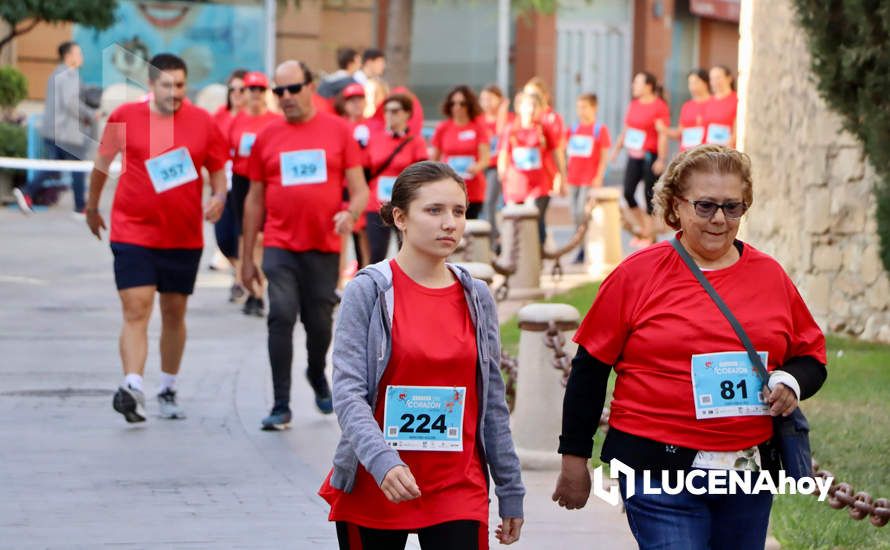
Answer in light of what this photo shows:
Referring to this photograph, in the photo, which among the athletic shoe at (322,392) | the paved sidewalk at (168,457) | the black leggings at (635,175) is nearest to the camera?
the paved sidewalk at (168,457)

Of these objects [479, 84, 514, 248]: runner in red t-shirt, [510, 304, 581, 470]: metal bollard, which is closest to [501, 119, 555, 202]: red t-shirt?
[479, 84, 514, 248]: runner in red t-shirt

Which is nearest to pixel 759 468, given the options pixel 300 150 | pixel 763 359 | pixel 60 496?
pixel 763 359

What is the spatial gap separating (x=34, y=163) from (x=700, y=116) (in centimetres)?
994

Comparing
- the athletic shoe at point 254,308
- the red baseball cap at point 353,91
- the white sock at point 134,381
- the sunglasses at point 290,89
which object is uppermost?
the sunglasses at point 290,89

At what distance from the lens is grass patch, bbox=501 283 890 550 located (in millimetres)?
7035

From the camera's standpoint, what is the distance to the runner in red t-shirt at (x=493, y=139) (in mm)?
19688

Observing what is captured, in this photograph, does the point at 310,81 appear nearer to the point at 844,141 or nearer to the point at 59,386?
the point at 59,386

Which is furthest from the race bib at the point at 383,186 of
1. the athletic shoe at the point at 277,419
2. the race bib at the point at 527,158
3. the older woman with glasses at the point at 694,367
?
the older woman with glasses at the point at 694,367

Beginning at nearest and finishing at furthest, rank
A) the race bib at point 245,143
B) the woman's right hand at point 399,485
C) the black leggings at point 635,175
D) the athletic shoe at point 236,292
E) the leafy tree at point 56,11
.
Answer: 1. the woman's right hand at point 399,485
2. the race bib at point 245,143
3. the athletic shoe at point 236,292
4. the black leggings at point 635,175
5. the leafy tree at point 56,11

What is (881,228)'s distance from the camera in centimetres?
1154

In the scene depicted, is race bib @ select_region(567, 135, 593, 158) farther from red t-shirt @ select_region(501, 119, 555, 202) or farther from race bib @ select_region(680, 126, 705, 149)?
red t-shirt @ select_region(501, 119, 555, 202)

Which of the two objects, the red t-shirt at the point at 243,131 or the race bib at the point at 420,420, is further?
the red t-shirt at the point at 243,131

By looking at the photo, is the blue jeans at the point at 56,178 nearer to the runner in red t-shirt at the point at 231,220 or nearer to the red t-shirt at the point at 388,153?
the runner in red t-shirt at the point at 231,220

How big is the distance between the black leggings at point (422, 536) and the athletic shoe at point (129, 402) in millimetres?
4994
